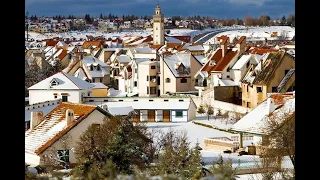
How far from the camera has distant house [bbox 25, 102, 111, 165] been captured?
11.8 feet

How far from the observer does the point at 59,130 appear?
159 inches

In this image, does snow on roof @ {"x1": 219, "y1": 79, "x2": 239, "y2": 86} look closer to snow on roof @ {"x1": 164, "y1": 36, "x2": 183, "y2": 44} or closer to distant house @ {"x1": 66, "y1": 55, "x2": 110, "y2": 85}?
distant house @ {"x1": 66, "y1": 55, "x2": 110, "y2": 85}

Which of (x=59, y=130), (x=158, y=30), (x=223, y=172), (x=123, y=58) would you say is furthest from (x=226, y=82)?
(x=158, y=30)

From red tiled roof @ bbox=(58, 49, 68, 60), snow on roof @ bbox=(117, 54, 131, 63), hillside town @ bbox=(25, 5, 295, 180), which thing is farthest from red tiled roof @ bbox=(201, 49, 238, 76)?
red tiled roof @ bbox=(58, 49, 68, 60)

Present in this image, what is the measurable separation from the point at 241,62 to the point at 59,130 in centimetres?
568

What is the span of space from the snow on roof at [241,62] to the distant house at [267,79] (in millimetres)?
843

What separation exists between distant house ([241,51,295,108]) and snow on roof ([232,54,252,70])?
843mm

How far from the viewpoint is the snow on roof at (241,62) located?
9.20m

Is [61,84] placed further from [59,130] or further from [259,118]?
[59,130]

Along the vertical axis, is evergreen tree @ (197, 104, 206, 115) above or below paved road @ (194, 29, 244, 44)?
below

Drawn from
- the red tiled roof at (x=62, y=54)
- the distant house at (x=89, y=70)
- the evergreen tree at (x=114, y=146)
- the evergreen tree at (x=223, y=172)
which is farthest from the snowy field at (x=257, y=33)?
the evergreen tree at (x=223, y=172)
